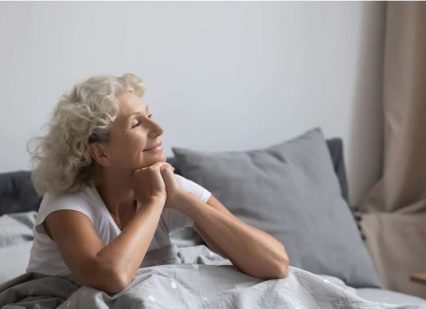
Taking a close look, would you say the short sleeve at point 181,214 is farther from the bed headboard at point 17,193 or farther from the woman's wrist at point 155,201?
the bed headboard at point 17,193

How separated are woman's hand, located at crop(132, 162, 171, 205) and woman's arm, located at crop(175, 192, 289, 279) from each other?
2.3 inches

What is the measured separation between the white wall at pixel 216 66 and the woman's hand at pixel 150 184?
554 mm

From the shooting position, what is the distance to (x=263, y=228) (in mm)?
2283

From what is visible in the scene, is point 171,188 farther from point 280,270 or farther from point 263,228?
point 263,228

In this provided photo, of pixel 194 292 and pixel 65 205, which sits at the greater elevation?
pixel 65 205

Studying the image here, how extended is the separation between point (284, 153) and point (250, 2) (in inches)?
21.4

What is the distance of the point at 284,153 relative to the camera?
2.46 m

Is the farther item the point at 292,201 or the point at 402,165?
the point at 402,165

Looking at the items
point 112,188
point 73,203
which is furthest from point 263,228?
point 73,203

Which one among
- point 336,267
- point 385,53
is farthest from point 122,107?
point 385,53

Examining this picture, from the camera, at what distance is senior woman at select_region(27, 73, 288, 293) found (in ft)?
5.86

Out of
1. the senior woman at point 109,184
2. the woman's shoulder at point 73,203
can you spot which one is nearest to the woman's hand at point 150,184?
the senior woman at point 109,184

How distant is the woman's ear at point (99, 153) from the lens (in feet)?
5.99

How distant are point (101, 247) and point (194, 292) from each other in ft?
0.74
